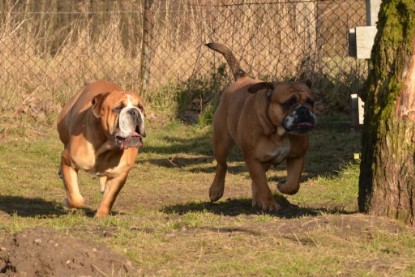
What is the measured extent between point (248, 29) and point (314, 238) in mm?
9471

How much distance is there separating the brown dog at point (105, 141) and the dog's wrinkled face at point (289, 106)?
1.09 m

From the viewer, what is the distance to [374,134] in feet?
22.9

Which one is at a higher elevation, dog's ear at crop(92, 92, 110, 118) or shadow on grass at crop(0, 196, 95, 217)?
dog's ear at crop(92, 92, 110, 118)

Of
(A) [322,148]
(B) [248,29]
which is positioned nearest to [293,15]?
(B) [248,29]

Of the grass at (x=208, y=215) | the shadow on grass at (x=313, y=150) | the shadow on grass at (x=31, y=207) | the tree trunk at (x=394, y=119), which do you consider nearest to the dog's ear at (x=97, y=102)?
the grass at (x=208, y=215)

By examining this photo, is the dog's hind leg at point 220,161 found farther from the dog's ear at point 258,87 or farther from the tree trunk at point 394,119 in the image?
the tree trunk at point 394,119

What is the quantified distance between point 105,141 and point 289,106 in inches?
59.9

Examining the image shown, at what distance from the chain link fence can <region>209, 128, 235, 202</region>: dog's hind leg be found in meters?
5.69

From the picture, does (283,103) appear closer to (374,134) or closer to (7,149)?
(374,134)

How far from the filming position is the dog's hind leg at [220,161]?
9.29 m

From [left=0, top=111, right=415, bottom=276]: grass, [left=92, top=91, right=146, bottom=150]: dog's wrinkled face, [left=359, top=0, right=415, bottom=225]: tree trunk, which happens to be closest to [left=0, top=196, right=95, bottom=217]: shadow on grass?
[left=0, top=111, right=415, bottom=276]: grass

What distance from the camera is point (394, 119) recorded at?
268 inches

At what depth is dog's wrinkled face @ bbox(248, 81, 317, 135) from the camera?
839 cm

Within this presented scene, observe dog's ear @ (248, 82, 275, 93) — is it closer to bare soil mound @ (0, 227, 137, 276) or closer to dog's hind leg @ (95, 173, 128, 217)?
dog's hind leg @ (95, 173, 128, 217)
